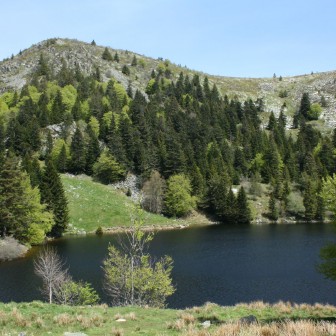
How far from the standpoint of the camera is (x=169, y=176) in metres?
130

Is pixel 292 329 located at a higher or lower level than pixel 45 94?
lower

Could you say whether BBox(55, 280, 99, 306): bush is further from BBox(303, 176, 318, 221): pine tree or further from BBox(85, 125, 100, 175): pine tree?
BBox(303, 176, 318, 221): pine tree

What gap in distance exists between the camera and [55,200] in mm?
93438

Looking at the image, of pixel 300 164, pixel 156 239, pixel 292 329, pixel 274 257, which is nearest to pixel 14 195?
pixel 156 239

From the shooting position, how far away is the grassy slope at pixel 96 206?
100812 mm

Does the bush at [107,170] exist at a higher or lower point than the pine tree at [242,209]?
higher

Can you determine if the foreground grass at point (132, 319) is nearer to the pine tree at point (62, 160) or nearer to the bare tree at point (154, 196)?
the bare tree at point (154, 196)

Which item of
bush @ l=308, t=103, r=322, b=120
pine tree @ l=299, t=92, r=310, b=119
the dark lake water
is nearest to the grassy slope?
the dark lake water

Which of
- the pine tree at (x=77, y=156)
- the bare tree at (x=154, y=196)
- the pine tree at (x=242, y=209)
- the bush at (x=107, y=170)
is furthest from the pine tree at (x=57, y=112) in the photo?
the pine tree at (x=242, y=209)

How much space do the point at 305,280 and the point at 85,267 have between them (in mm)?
32997

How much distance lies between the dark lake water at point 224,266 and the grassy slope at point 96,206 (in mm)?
10691

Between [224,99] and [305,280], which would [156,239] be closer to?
[305,280]

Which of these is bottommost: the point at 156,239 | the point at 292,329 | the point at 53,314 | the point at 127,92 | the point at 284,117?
the point at 156,239

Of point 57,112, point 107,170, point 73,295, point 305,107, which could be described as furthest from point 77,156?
point 305,107
